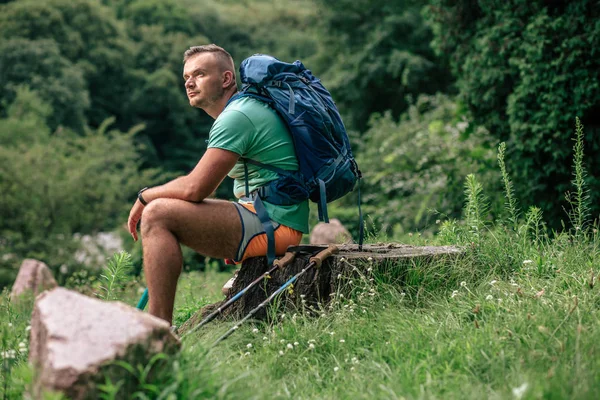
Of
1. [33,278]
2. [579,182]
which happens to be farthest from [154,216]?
[33,278]

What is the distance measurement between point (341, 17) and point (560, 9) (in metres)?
16.4

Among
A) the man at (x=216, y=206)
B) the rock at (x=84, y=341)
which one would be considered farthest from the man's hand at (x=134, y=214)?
the rock at (x=84, y=341)

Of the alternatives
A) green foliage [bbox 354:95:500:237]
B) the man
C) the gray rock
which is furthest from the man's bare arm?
the gray rock

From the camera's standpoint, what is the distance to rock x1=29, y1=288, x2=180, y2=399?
7.64 ft

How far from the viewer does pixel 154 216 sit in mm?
3637

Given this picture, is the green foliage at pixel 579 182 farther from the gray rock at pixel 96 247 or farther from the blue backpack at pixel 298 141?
the gray rock at pixel 96 247

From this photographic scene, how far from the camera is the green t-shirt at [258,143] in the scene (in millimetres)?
3801

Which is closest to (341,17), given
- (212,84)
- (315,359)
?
(212,84)

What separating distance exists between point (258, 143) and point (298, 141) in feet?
0.81

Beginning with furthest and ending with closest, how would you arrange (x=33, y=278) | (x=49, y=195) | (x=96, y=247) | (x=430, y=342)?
(x=96, y=247)
(x=49, y=195)
(x=33, y=278)
(x=430, y=342)

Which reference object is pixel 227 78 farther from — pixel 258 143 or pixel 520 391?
pixel 520 391

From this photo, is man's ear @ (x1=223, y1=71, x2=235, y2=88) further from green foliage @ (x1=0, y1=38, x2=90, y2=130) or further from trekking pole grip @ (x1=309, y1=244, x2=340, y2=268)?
green foliage @ (x1=0, y1=38, x2=90, y2=130)

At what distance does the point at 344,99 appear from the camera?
22.2 metres

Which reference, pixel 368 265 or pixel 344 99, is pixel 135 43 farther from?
pixel 368 265
